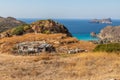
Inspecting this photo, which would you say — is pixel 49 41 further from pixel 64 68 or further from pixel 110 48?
pixel 64 68

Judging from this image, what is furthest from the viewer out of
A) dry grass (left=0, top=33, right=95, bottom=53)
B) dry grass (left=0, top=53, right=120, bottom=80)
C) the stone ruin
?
dry grass (left=0, top=33, right=95, bottom=53)

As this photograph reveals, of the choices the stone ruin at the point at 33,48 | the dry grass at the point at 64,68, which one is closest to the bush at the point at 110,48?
the dry grass at the point at 64,68

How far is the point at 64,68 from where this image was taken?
18.4m

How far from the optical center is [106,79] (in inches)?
566

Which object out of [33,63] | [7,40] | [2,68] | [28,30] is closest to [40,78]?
[2,68]

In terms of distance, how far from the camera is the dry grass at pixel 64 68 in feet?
51.9

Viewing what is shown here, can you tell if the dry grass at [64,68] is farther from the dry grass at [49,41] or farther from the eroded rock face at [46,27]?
the eroded rock face at [46,27]

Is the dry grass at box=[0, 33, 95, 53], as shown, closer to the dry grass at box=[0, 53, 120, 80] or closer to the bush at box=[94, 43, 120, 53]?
the bush at box=[94, 43, 120, 53]

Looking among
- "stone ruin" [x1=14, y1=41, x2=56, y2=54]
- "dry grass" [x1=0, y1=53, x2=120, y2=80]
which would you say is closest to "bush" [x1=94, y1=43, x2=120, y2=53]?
"dry grass" [x1=0, y1=53, x2=120, y2=80]

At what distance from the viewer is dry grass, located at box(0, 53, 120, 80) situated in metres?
15.8

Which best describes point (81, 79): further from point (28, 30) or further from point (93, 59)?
point (28, 30)

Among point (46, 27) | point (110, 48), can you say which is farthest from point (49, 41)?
point (110, 48)

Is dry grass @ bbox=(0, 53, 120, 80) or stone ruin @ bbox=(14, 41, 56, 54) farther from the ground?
dry grass @ bbox=(0, 53, 120, 80)

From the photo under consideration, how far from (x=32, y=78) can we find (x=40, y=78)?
0.38 metres
